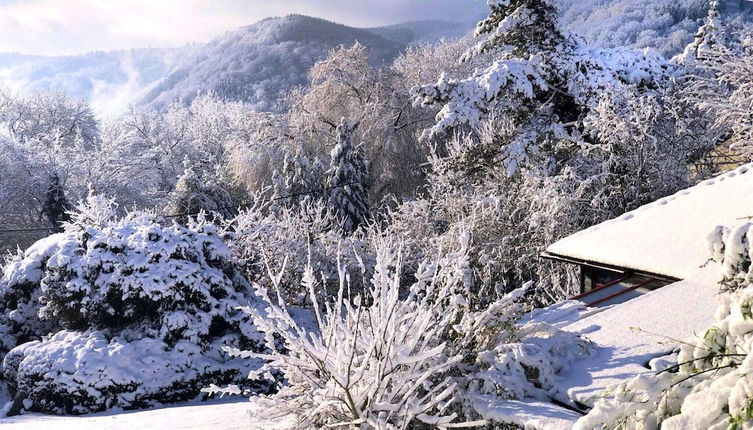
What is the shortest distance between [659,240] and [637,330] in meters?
2.33

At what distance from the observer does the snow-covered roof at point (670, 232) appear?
237 inches

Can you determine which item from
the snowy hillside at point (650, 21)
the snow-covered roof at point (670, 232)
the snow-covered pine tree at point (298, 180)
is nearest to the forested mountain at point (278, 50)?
the snowy hillside at point (650, 21)

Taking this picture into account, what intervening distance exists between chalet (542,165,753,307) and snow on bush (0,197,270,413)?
21.9ft

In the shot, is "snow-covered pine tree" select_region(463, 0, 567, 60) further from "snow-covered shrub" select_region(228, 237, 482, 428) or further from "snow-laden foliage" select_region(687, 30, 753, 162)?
"snow-covered shrub" select_region(228, 237, 482, 428)

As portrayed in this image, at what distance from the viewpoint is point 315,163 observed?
88.5 ft

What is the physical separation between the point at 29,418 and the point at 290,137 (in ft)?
68.6

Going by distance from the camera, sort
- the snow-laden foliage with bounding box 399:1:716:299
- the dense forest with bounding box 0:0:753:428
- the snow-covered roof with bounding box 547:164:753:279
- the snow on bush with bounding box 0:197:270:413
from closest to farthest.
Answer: the dense forest with bounding box 0:0:753:428, the snow-covered roof with bounding box 547:164:753:279, the snow on bush with bounding box 0:197:270:413, the snow-laden foliage with bounding box 399:1:716:299

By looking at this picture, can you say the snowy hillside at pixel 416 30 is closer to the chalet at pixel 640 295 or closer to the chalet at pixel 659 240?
the chalet at pixel 659 240

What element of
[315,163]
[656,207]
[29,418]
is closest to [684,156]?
[656,207]

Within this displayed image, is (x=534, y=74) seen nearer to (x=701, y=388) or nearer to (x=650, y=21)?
(x=701, y=388)

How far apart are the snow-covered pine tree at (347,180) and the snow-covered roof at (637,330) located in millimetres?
20105

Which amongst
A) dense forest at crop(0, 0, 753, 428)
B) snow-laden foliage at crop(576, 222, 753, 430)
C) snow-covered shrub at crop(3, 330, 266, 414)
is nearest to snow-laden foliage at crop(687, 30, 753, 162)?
dense forest at crop(0, 0, 753, 428)

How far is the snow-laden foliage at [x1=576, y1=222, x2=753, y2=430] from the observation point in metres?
2.07

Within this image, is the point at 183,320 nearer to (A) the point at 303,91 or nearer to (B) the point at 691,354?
(B) the point at 691,354
